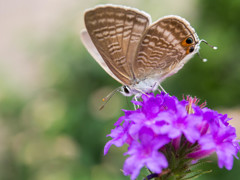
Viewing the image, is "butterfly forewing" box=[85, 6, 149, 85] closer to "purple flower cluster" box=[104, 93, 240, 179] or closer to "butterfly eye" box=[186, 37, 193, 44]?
"butterfly eye" box=[186, 37, 193, 44]

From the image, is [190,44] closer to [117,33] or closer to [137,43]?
[137,43]

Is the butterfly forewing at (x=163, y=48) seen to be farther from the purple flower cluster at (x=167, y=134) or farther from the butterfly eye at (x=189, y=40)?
the purple flower cluster at (x=167, y=134)

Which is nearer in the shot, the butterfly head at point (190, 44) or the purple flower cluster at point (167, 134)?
the purple flower cluster at point (167, 134)

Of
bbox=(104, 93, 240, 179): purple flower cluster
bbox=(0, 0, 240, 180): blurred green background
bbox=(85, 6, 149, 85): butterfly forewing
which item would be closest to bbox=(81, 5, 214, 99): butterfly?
bbox=(85, 6, 149, 85): butterfly forewing

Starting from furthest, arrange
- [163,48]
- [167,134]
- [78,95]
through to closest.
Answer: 1. [78,95]
2. [163,48]
3. [167,134]

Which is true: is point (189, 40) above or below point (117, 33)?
below

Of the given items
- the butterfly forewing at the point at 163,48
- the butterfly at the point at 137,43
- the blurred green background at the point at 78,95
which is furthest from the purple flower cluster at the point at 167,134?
the blurred green background at the point at 78,95

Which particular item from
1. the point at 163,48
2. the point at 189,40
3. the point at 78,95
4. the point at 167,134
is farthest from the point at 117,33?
the point at 78,95

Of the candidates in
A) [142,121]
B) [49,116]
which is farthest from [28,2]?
[142,121]
